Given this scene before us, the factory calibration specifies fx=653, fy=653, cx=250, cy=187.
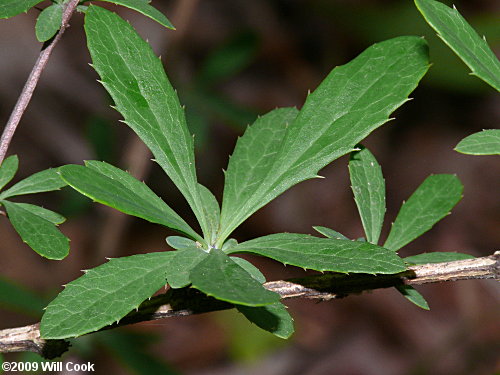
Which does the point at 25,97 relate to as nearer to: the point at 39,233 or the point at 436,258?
the point at 39,233

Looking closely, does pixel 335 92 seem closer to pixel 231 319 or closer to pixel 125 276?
pixel 125 276

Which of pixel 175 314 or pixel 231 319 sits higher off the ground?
pixel 175 314

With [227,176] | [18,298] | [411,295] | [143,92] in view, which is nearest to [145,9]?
[143,92]

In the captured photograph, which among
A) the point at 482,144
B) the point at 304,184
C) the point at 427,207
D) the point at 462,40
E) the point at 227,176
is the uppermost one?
the point at 462,40

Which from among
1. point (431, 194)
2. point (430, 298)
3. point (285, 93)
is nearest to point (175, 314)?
point (431, 194)

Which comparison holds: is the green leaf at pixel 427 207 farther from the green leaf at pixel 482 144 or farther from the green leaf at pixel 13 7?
the green leaf at pixel 13 7

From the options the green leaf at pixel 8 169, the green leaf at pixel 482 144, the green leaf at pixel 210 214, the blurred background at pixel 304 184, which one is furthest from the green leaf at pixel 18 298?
the green leaf at pixel 482 144

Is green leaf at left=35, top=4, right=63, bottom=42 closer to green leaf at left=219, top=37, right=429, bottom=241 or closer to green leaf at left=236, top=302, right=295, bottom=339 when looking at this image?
green leaf at left=219, top=37, right=429, bottom=241
